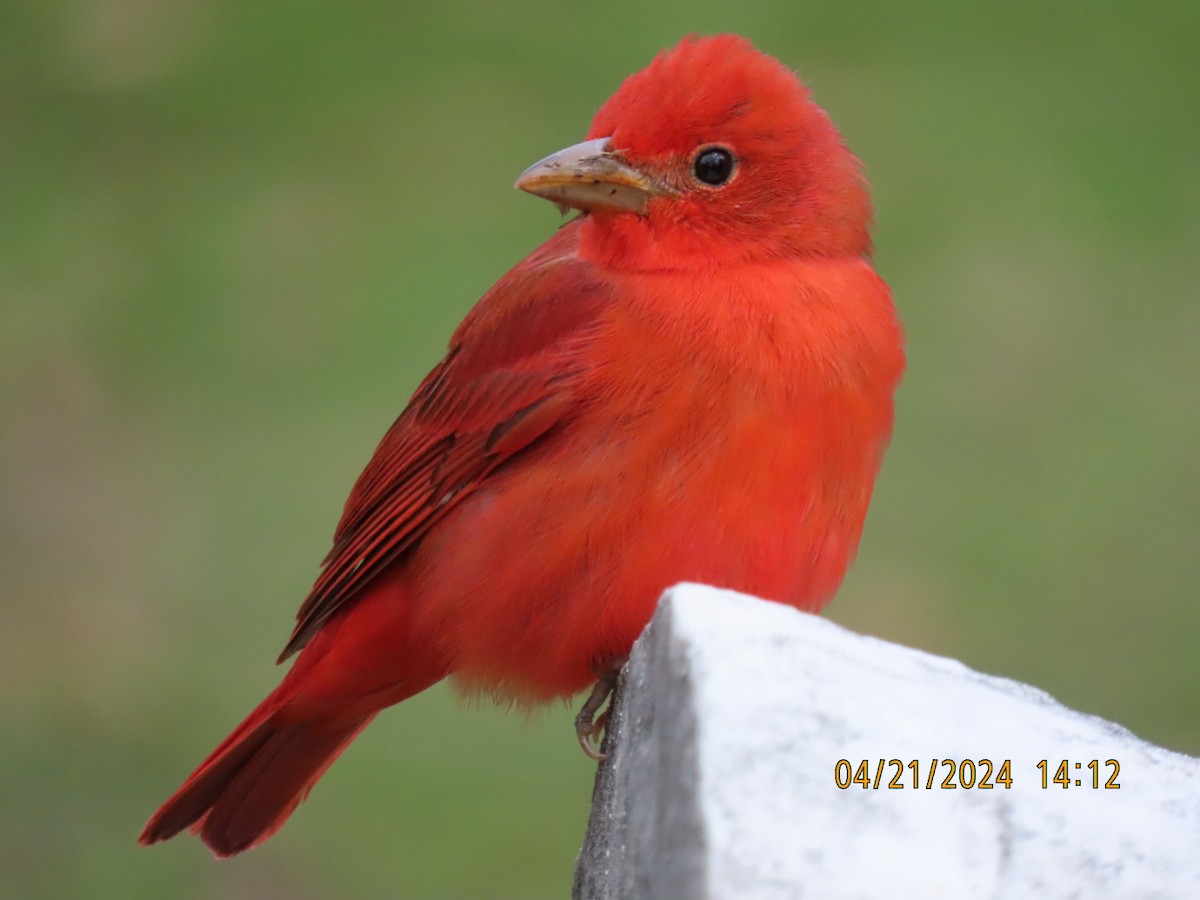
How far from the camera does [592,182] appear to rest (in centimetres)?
303

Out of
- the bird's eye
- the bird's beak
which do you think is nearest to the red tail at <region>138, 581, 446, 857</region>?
the bird's beak

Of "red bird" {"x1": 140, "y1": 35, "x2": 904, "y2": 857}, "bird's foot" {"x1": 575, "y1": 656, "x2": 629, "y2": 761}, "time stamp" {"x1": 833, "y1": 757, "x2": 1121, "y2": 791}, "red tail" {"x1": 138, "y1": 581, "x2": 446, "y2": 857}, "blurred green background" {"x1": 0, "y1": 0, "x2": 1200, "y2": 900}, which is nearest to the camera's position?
"time stamp" {"x1": 833, "y1": 757, "x2": 1121, "y2": 791}

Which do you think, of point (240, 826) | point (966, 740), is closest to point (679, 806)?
point (966, 740)

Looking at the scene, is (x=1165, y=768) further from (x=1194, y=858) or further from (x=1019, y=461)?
(x=1019, y=461)

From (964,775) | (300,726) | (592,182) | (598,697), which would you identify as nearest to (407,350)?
(300,726)

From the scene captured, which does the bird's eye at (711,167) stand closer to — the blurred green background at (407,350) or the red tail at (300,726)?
the red tail at (300,726)

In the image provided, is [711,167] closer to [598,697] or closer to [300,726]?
[598,697]

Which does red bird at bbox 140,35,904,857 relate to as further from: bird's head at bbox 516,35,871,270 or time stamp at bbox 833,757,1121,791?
time stamp at bbox 833,757,1121,791

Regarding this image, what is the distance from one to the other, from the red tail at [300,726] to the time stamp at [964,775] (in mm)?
1510

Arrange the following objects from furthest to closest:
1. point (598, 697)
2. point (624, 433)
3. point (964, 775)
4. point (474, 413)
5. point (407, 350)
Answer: point (407, 350), point (474, 413), point (598, 697), point (624, 433), point (964, 775)

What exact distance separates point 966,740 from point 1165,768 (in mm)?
286

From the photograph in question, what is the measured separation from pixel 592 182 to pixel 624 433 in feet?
1.57

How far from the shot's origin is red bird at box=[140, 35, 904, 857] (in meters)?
2.79

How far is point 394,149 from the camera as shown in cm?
609
